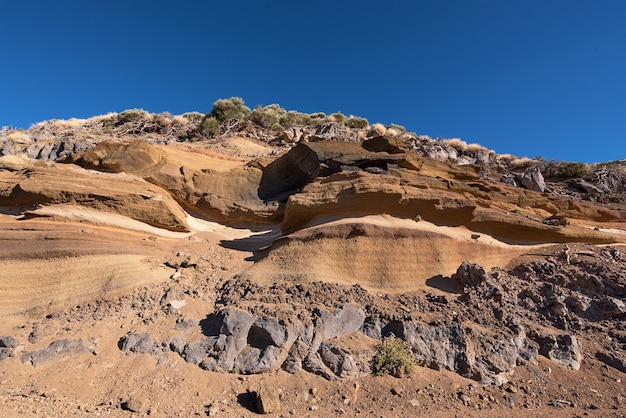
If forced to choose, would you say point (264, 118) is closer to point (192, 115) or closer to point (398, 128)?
point (192, 115)

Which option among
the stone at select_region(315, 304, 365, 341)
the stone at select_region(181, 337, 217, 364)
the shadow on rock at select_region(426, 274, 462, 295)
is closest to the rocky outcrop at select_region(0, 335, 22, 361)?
the stone at select_region(181, 337, 217, 364)

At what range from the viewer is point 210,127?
66.4 feet

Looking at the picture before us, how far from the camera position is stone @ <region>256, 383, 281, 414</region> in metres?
5.19

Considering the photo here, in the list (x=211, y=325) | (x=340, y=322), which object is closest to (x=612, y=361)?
(x=340, y=322)

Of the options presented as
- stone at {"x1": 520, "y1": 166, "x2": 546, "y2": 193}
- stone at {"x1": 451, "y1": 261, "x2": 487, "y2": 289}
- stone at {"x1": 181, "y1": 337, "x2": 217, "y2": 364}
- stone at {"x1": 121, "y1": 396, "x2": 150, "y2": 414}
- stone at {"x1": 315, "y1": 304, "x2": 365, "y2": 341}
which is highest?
Result: stone at {"x1": 520, "y1": 166, "x2": 546, "y2": 193}

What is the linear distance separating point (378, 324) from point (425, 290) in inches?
59.6

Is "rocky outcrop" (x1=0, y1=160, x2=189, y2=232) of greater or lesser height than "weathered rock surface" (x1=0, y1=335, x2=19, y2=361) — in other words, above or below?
above

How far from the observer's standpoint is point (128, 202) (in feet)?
30.0

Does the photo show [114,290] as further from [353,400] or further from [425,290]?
[425,290]

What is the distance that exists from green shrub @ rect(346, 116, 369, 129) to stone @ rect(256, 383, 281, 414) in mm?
22108

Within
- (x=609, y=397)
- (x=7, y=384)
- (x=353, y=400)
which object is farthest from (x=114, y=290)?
(x=609, y=397)

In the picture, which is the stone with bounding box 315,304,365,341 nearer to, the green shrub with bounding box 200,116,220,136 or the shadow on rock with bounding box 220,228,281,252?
the shadow on rock with bounding box 220,228,281,252

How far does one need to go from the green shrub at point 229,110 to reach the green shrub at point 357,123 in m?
7.43

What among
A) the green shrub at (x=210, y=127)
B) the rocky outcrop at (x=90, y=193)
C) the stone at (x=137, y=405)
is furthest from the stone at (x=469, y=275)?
the green shrub at (x=210, y=127)
